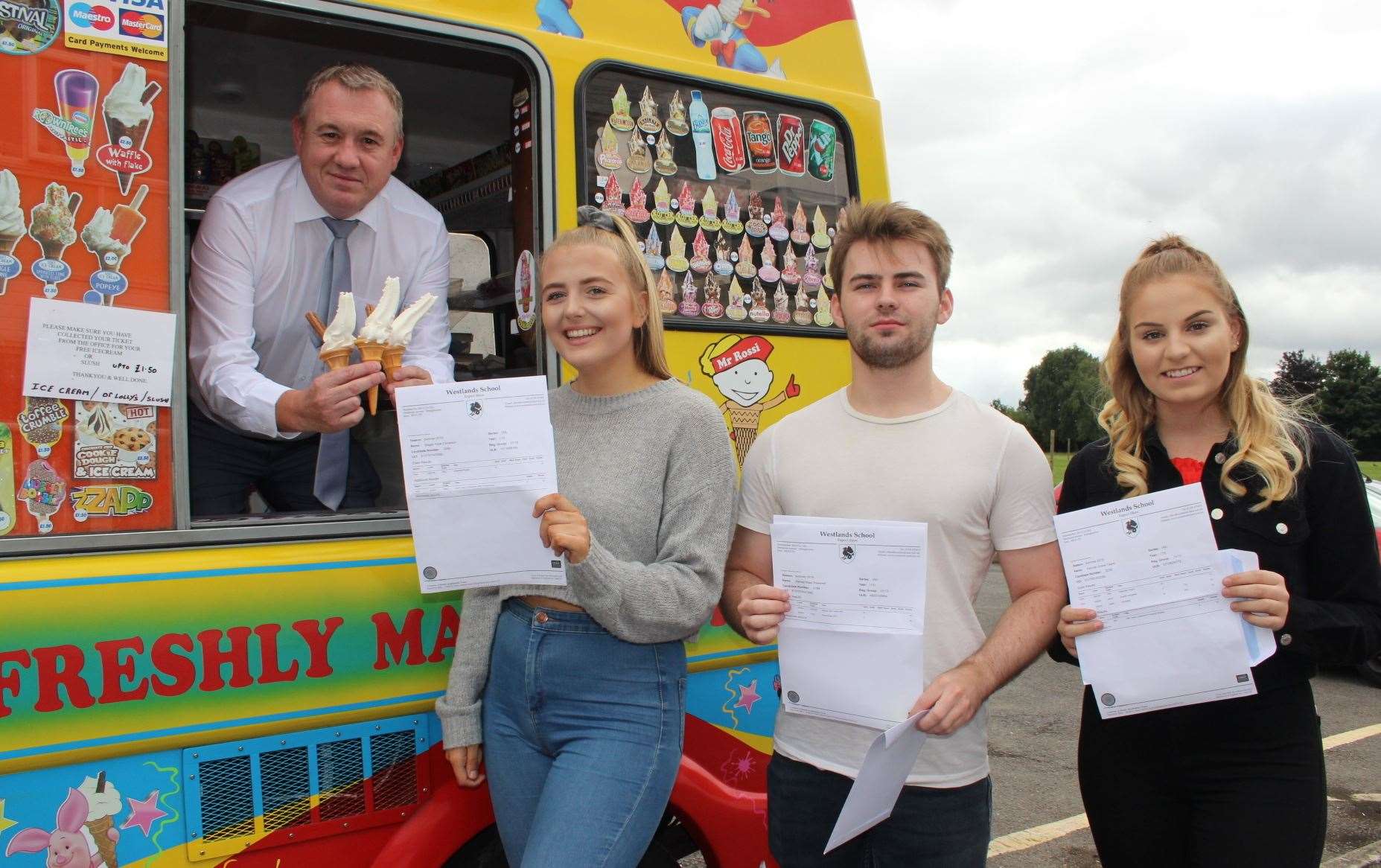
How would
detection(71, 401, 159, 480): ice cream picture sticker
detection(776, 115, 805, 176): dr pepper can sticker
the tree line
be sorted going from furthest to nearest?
the tree line → detection(776, 115, 805, 176): dr pepper can sticker → detection(71, 401, 159, 480): ice cream picture sticker

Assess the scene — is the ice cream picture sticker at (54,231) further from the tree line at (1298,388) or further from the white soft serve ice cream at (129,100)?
the tree line at (1298,388)

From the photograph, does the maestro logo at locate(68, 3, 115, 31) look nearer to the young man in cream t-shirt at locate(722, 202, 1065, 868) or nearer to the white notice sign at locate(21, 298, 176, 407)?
the white notice sign at locate(21, 298, 176, 407)

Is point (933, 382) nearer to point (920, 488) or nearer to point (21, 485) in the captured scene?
point (920, 488)

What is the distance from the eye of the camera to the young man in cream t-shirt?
6.81 ft

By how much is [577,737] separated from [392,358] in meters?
0.93

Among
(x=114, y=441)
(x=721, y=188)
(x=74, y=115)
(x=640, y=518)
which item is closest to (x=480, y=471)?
(x=640, y=518)

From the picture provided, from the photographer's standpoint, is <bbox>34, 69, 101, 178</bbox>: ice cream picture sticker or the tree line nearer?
<bbox>34, 69, 101, 178</bbox>: ice cream picture sticker

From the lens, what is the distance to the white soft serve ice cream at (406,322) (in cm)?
238

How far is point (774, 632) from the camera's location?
6.82ft

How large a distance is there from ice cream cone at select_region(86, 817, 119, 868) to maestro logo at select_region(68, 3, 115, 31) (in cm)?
154

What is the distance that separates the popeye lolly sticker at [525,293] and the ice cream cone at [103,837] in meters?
1.48

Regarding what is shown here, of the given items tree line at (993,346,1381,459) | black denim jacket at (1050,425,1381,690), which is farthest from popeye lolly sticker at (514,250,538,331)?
tree line at (993,346,1381,459)

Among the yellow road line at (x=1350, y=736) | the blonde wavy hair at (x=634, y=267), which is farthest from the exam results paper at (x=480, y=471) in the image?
the yellow road line at (x=1350, y=736)

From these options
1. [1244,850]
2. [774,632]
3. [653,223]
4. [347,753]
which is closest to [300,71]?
[653,223]
